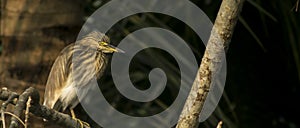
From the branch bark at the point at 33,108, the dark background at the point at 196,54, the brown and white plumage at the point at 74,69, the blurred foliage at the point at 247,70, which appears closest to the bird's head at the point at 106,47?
the brown and white plumage at the point at 74,69

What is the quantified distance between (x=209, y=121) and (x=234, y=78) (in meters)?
0.57

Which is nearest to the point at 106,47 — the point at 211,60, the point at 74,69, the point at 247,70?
the point at 74,69

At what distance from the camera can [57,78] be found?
11.3ft

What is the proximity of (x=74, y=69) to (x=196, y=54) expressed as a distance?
747 millimetres

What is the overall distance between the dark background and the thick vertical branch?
3.19ft

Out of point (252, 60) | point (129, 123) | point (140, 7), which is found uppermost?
point (140, 7)

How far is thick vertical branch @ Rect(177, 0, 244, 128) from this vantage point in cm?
210

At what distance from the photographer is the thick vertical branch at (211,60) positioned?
2.10m

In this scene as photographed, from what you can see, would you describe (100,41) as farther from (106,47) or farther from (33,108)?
(33,108)

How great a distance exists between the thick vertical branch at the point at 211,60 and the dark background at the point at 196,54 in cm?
97

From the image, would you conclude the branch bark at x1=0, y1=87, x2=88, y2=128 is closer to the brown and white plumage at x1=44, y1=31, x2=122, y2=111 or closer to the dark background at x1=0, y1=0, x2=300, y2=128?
the dark background at x1=0, y1=0, x2=300, y2=128

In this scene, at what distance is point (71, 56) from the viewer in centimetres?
343

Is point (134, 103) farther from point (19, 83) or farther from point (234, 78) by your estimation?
point (19, 83)

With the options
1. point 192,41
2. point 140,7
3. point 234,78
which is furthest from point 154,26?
point 234,78
